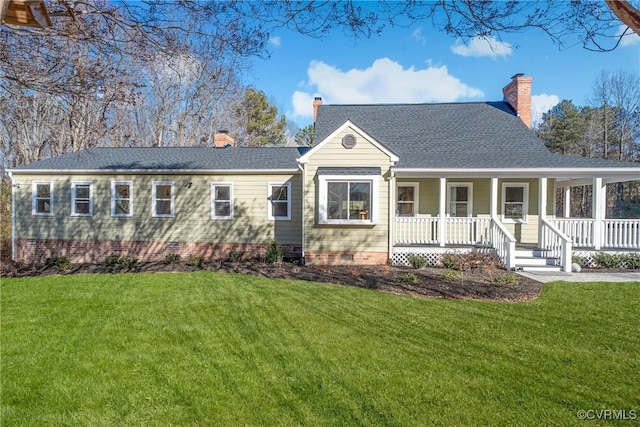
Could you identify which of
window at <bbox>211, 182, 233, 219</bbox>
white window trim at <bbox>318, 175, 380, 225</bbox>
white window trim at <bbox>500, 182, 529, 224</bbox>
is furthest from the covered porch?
window at <bbox>211, 182, 233, 219</bbox>

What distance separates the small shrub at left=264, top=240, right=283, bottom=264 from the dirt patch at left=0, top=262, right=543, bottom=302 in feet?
1.63

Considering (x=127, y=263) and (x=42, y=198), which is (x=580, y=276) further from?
(x=42, y=198)

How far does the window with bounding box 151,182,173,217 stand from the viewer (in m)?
A: 13.4

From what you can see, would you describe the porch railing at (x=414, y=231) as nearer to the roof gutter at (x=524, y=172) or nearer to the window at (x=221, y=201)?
the roof gutter at (x=524, y=172)

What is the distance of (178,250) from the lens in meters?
13.3

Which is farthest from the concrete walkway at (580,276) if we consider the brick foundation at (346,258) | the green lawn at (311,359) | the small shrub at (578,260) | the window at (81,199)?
the window at (81,199)

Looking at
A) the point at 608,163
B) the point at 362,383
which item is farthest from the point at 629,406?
the point at 608,163

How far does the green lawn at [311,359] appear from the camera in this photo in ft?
10.5

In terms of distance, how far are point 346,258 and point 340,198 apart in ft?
6.65

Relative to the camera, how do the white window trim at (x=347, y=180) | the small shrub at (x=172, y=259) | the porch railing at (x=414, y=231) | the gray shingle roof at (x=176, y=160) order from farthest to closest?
the gray shingle roof at (x=176, y=160) < the small shrub at (x=172, y=259) < the porch railing at (x=414, y=231) < the white window trim at (x=347, y=180)

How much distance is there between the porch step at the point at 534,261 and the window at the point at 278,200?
8011 millimetres

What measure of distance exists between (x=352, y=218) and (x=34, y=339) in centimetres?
834

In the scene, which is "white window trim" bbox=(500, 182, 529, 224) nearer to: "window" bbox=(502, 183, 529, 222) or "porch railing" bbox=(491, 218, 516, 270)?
"window" bbox=(502, 183, 529, 222)

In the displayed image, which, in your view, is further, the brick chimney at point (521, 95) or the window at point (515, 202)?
the brick chimney at point (521, 95)
